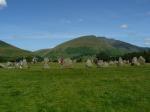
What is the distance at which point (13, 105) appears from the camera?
21094 mm

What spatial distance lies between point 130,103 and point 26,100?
6.47 m

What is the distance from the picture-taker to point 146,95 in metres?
24.4

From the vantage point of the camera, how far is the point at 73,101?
22.3m

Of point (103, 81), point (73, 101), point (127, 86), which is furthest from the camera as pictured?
point (103, 81)

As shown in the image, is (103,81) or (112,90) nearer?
(112,90)

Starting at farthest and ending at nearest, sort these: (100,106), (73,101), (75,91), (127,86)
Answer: (127,86)
(75,91)
(73,101)
(100,106)

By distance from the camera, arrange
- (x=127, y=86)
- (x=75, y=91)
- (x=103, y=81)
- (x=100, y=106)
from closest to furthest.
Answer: (x=100, y=106) → (x=75, y=91) → (x=127, y=86) → (x=103, y=81)

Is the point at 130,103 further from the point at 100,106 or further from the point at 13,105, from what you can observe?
the point at 13,105

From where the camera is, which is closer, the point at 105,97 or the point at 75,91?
the point at 105,97

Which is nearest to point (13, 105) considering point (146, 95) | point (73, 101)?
point (73, 101)

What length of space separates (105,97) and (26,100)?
5183 millimetres

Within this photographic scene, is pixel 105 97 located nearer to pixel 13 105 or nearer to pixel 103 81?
pixel 13 105

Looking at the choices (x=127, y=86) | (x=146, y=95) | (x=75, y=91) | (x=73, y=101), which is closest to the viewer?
(x=73, y=101)

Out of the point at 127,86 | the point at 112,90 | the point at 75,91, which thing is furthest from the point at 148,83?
the point at 75,91
